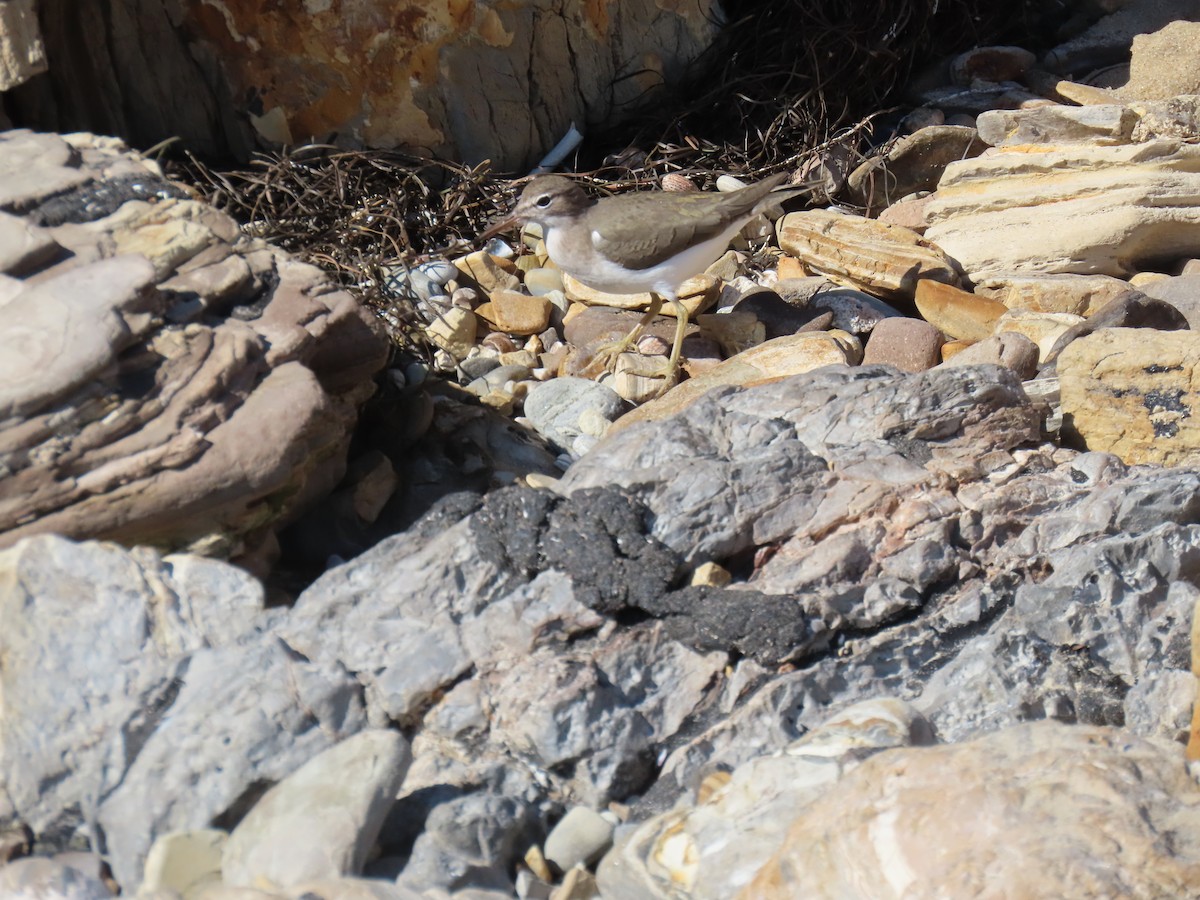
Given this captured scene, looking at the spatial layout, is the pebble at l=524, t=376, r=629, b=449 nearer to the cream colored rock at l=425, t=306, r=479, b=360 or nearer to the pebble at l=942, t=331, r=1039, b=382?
the cream colored rock at l=425, t=306, r=479, b=360

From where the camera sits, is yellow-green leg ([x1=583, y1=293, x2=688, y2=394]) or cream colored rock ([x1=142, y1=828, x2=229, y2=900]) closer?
cream colored rock ([x1=142, y1=828, x2=229, y2=900])

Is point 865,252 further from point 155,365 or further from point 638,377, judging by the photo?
point 155,365

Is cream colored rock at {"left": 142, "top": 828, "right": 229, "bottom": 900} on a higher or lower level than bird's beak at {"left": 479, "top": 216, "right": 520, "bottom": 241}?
lower

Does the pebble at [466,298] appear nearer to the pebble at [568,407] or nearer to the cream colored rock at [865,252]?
the pebble at [568,407]

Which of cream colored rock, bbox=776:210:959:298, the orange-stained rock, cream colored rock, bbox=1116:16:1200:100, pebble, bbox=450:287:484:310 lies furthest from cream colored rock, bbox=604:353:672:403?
cream colored rock, bbox=1116:16:1200:100

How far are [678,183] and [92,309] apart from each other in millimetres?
4017

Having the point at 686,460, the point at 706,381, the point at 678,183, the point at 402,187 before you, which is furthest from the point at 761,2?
the point at 686,460

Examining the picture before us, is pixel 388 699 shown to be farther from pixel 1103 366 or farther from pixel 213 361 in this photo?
pixel 1103 366

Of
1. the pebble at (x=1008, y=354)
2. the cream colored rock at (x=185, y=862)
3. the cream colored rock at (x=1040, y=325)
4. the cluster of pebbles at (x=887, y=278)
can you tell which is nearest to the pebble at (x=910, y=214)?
the cluster of pebbles at (x=887, y=278)

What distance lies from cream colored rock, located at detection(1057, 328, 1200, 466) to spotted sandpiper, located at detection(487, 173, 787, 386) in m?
1.80

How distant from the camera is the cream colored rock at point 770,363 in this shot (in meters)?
4.56

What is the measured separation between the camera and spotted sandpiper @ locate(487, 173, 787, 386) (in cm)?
541

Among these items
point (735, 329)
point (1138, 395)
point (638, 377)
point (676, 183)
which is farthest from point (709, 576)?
point (676, 183)

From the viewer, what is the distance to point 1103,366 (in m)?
3.96
